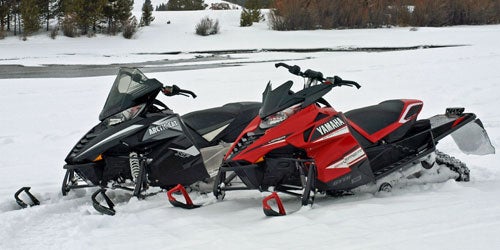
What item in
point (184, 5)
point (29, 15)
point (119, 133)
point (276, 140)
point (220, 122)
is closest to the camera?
point (276, 140)

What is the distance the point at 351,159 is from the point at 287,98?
0.64 meters

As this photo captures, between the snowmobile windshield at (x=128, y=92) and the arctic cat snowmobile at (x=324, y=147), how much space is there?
0.96 metres

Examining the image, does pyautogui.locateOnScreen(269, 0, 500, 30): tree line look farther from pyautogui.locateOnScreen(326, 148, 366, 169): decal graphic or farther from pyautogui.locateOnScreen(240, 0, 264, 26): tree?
pyautogui.locateOnScreen(326, 148, 366, 169): decal graphic

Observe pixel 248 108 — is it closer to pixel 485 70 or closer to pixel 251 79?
pixel 251 79

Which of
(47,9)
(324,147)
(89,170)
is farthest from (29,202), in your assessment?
(47,9)

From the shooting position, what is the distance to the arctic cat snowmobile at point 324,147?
407cm

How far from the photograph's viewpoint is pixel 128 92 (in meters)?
4.82

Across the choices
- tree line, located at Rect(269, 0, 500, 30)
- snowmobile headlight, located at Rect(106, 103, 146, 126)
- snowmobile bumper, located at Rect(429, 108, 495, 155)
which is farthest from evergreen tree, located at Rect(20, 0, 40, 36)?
snowmobile bumper, located at Rect(429, 108, 495, 155)

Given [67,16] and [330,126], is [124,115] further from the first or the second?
[67,16]

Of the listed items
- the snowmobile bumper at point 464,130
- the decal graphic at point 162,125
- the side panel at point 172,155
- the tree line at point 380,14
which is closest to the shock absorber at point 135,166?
the side panel at point 172,155

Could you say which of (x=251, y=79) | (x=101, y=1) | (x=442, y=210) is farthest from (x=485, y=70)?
(x=101, y=1)

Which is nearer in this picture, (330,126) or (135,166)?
(330,126)

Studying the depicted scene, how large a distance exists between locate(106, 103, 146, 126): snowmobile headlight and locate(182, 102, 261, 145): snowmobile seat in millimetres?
487

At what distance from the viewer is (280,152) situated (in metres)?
4.07
